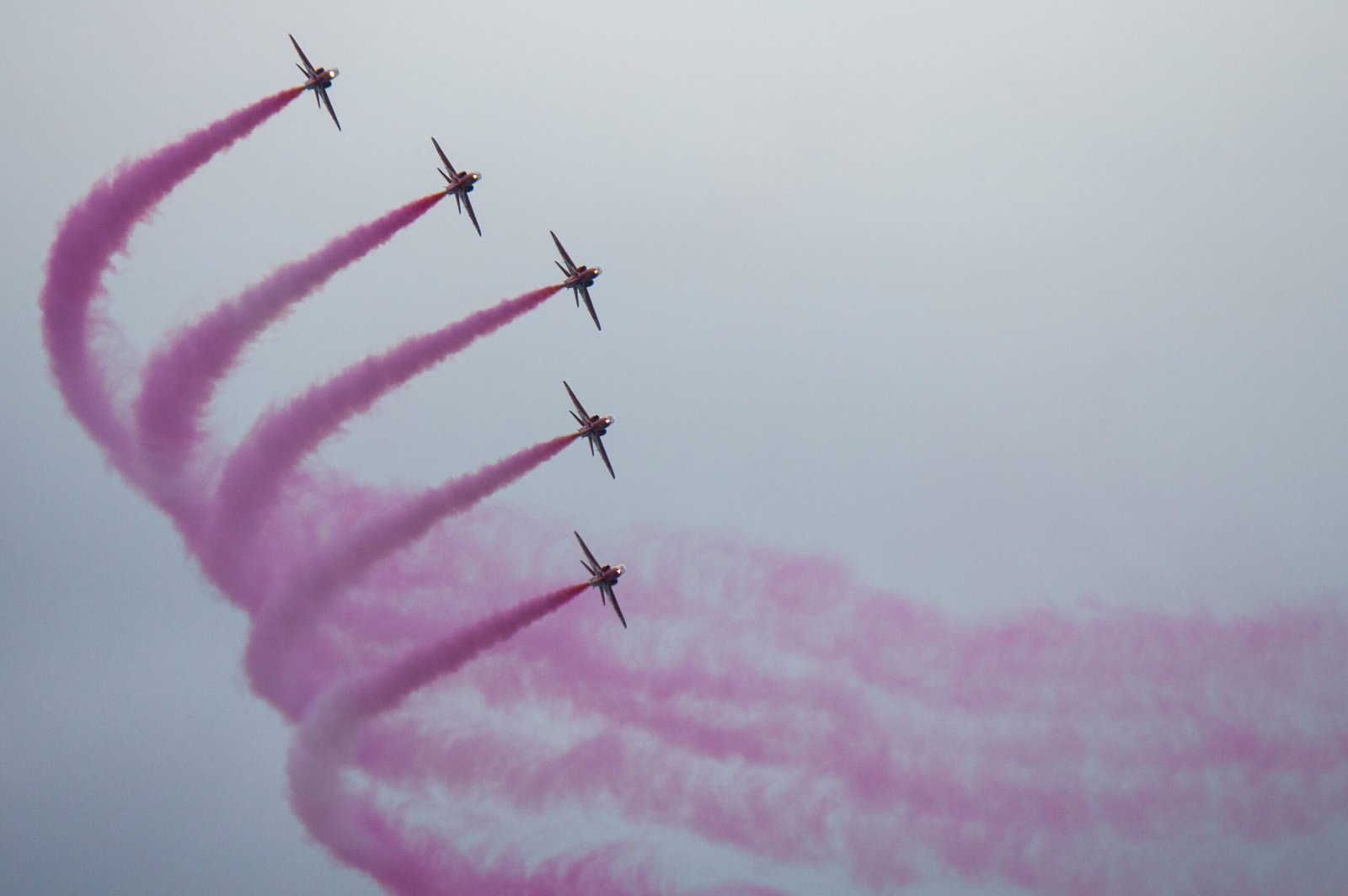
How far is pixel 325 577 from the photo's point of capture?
30.5 m

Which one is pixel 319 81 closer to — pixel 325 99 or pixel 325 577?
pixel 325 99

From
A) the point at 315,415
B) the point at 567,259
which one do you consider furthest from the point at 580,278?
the point at 315,415

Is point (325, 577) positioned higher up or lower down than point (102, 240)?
lower down

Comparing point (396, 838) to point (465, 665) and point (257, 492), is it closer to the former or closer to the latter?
point (465, 665)

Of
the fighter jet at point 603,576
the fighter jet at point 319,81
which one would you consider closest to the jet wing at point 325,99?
the fighter jet at point 319,81

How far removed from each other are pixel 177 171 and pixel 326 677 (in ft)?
52.2

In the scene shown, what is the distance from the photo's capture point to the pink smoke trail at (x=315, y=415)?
100 ft

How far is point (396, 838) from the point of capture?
3156 cm

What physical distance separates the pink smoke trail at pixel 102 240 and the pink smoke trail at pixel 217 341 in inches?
50.1

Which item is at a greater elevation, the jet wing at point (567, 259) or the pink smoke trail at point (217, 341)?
the jet wing at point (567, 259)

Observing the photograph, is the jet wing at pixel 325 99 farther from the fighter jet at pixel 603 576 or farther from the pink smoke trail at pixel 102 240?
the fighter jet at pixel 603 576

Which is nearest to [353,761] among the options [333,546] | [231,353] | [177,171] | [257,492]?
[333,546]

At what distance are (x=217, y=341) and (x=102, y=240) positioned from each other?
4.58m

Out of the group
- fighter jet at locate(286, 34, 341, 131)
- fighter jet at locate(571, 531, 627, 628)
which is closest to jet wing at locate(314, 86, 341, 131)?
fighter jet at locate(286, 34, 341, 131)
